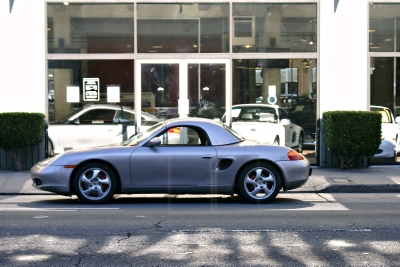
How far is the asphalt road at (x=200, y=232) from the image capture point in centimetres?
662

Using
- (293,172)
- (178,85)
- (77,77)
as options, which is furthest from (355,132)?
(77,77)

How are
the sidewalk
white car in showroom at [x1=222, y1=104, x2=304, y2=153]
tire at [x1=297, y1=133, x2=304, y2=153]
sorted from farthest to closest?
tire at [x1=297, y1=133, x2=304, y2=153], white car in showroom at [x1=222, y1=104, x2=304, y2=153], the sidewalk

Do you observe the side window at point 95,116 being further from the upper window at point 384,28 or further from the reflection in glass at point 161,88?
the upper window at point 384,28

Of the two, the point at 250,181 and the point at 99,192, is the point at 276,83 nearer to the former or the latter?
the point at 250,181

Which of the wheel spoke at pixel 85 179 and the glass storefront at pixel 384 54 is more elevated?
the glass storefront at pixel 384 54

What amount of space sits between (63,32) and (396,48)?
7.69 meters

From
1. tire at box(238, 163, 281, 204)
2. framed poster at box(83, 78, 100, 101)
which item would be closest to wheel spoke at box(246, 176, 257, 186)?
tire at box(238, 163, 281, 204)

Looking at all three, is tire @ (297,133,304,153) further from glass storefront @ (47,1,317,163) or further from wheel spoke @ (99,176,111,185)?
wheel spoke @ (99,176,111,185)

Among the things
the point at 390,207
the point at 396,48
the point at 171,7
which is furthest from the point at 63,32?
the point at 390,207

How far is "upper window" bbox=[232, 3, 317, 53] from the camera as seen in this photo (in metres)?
15.6

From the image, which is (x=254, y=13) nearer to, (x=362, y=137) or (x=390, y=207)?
(x=362, y=137)

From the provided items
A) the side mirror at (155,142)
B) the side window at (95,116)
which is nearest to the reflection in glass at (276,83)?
the side window at (95,116)

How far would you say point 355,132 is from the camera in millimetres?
14750

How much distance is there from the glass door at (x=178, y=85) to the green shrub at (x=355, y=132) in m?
2.48
